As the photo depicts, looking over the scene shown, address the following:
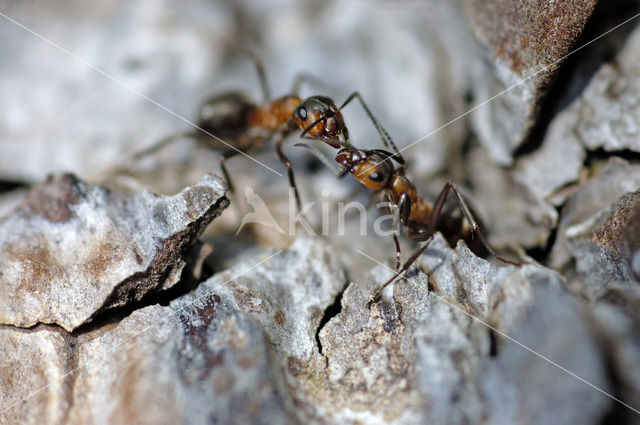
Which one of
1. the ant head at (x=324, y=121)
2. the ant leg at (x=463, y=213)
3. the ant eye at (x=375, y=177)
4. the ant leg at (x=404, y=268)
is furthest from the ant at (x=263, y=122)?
the ant leg at (x=404, y=268)

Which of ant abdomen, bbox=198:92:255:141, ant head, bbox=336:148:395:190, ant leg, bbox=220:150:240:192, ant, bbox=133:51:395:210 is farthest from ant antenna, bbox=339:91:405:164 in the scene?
ant abdomen, bbox=198:92:255:141

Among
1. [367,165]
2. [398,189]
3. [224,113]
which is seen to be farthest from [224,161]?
[398,189]

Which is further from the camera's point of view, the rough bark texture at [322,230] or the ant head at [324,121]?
the ant head at [324,121]

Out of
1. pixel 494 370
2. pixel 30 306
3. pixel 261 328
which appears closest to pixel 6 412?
pixel 30 306

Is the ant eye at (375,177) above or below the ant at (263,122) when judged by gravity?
below

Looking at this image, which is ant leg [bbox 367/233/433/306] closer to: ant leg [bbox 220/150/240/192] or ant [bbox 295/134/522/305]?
ant [bbox 295/134/522/305]

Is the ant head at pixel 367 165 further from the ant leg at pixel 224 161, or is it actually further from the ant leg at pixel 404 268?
the ant leg at pixel 224 161

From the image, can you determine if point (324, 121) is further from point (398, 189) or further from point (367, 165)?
point (398, 189)
